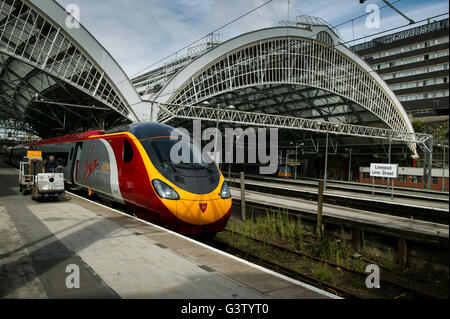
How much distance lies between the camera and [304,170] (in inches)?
2206

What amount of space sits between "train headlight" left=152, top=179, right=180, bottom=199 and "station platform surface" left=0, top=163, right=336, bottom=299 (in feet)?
2.93

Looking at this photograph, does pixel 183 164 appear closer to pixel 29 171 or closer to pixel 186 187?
pixel 186 187

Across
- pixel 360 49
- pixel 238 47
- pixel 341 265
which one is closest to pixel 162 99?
pixel 238 47

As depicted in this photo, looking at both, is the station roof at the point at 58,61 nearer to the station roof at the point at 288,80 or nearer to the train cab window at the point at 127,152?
the station roof at the point at 288,80

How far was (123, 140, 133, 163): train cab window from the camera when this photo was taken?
9.66 metres

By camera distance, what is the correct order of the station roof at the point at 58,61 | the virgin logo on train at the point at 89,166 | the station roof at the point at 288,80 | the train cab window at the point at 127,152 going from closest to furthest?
the train cab window at the point at 127,152, the virgin logo on train at the point at 89,166, the station roof at the point at 58,61, the station roof at the point at 288,80

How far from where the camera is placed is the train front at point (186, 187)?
8.07 metres

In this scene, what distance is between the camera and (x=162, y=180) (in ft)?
27.4

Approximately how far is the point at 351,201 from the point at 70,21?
86.2 feet

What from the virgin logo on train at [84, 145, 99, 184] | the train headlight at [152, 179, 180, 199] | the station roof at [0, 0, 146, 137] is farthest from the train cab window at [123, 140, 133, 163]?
the station roof at [0, 0, 146, 137]

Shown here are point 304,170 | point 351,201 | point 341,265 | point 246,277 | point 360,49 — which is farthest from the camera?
point 360,49

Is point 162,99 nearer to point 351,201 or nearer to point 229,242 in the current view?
point 351,201

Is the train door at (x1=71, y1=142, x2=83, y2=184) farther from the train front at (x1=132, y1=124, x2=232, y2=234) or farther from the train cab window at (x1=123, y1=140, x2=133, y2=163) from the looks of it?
the train front at (x1=132, y1=124, x2=232, y2=234)

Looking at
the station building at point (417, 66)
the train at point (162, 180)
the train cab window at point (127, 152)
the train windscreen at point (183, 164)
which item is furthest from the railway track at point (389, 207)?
the station building at point (417, 66)
